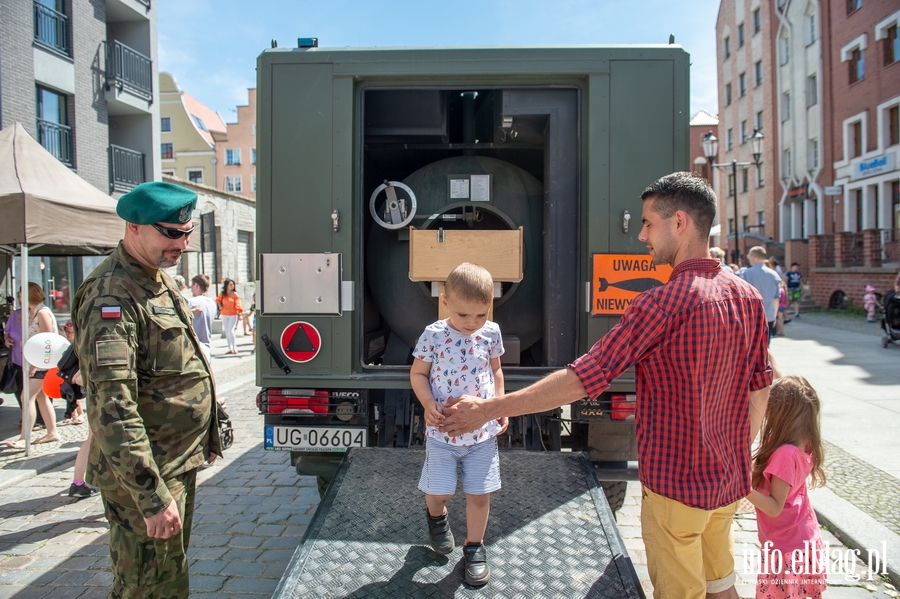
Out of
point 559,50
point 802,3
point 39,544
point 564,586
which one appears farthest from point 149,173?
point 802,3

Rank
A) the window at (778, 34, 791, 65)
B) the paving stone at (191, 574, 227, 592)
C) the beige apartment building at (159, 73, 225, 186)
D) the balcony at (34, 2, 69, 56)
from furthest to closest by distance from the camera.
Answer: the beige apartment building at (159, 73, 225, 186) → the window at (778, 34, 791, 65) → the balcony at (34, 2, 69, 56) → the paving stone at (191, 574, 227, 592)

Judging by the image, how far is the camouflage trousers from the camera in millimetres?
2314

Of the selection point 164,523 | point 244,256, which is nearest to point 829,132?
point 244,256

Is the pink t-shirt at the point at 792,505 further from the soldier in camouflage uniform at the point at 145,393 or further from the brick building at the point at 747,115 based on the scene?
the brick building at the point at 747,115

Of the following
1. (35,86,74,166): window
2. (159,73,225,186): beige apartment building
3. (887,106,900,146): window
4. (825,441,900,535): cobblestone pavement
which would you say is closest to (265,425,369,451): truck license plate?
(825,441,900,535): cobblestone pavement

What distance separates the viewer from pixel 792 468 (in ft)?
9.04

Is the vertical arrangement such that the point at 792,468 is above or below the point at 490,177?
below

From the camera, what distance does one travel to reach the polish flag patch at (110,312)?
224 centimetres

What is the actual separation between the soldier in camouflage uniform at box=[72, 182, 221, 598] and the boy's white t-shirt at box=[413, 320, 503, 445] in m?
1.01

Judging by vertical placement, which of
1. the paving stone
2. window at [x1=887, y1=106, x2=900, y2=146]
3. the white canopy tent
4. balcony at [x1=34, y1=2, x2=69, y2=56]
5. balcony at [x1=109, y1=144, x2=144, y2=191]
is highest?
balcony at [x1=34, y1=2, x2=69, y2=56]

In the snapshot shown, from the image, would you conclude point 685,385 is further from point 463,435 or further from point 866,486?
point 866,486

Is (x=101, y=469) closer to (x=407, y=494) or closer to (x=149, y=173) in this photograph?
(x=407, y=494)

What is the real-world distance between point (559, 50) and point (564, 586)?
9.46ft

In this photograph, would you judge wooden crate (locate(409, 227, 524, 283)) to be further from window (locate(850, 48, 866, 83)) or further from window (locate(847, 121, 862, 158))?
window (locate(850, 48, 866, 83))
